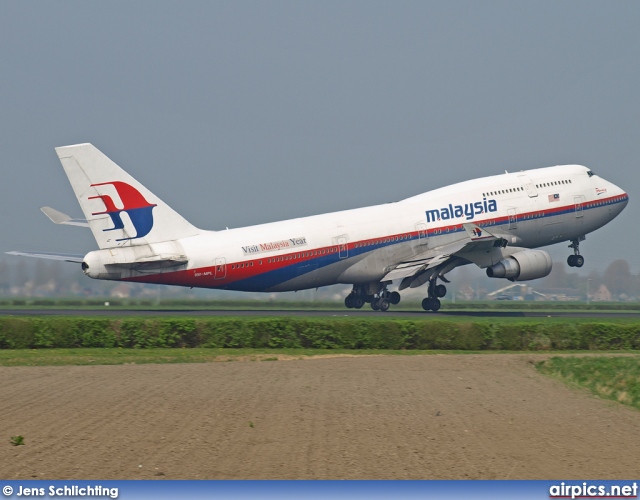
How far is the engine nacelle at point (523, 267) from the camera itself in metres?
50.3

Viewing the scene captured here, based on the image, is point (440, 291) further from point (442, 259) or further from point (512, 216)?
point (512, 216)

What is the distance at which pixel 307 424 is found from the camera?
19.5m

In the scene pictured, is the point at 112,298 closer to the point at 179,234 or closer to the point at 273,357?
the point at 179,234

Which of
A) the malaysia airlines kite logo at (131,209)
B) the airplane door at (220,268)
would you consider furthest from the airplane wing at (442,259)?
the malaysia airlines kite logo at (131,209)

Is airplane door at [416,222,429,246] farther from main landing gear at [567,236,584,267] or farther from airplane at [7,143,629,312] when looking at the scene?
main landing gear at [567,236,584,267]

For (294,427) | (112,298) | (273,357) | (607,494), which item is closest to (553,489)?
(607,494)

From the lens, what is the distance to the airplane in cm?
4288

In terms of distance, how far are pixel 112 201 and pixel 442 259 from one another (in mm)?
18056

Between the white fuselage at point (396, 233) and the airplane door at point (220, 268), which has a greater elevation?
the white fuselage at point (396, 233)

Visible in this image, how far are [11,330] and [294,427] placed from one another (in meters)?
19.5

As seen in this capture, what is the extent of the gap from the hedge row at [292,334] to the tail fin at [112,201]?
A: 794 cm

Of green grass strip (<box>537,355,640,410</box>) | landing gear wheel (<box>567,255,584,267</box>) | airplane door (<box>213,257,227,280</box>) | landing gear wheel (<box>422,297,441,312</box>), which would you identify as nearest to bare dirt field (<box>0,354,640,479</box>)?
green grass strip (<box>537,355,640,410</box>)

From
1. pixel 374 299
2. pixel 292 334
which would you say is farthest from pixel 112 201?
pixel 374 299

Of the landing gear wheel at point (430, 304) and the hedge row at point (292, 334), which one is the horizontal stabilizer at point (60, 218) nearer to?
the hedge row at point (292, 334)
